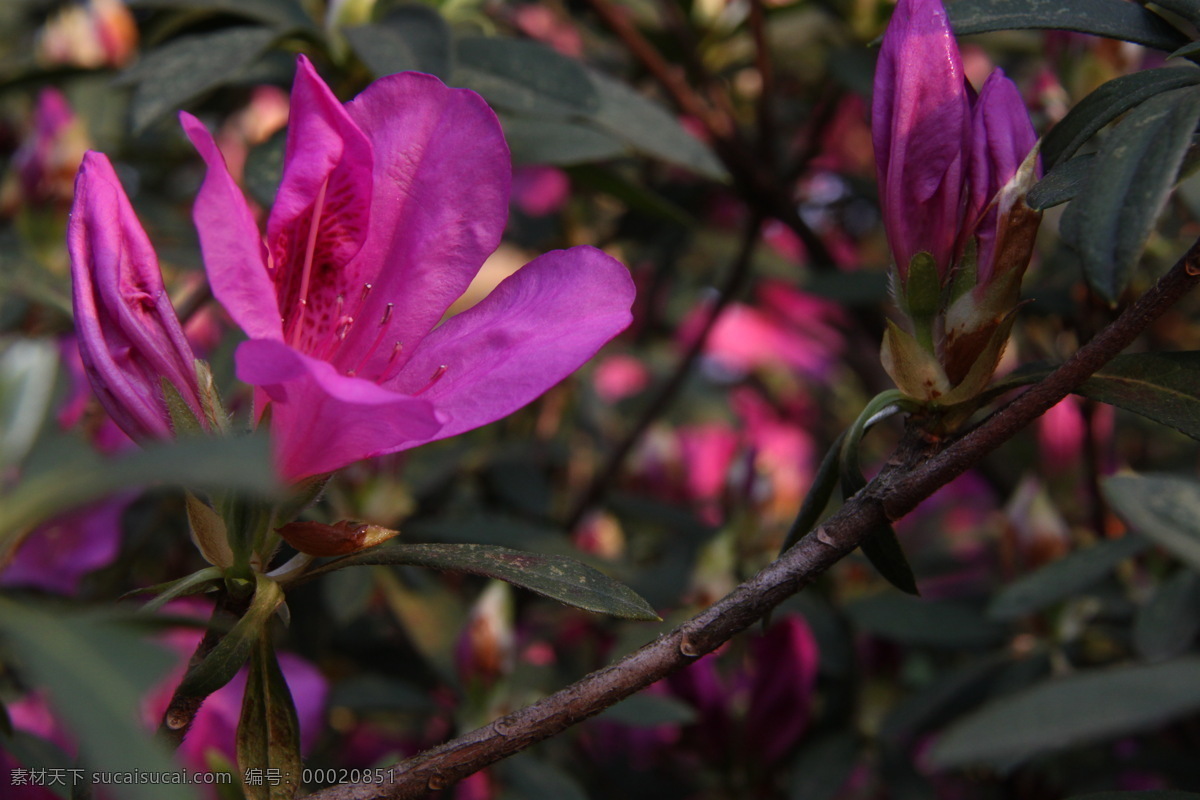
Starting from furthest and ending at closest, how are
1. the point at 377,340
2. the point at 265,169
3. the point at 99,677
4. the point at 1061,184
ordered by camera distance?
the point at 265,169 < the point at 377,340 < the point at 1061,184 < the point at 99,677

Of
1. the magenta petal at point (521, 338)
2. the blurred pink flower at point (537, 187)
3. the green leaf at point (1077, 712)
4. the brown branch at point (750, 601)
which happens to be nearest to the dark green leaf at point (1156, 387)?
the brown branch at point (750, 601)

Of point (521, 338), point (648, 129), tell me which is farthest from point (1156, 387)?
point (648, 129)

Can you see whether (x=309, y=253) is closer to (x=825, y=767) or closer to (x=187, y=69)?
(x=187, y=69)

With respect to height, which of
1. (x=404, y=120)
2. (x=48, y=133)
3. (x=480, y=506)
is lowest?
(x=480, y=506)

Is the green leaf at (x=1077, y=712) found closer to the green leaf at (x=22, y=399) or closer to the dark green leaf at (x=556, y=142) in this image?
the green leaf at (x=22, y=399)

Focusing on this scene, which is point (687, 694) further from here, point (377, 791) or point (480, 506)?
point (377, 791)

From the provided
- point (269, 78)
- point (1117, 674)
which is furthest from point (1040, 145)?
point (269, 78)

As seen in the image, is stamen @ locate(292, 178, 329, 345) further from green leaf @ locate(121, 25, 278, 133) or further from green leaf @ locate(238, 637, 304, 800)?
green leaf @ locate(121, 25, 278, 133)
